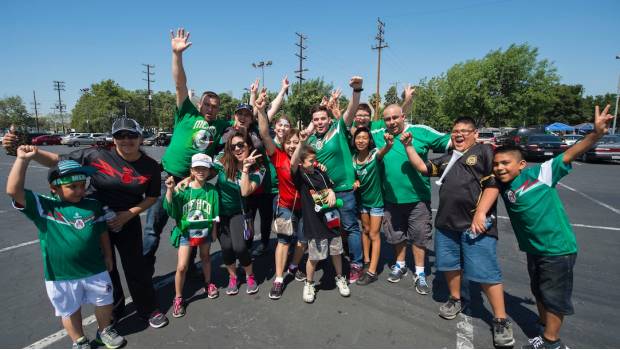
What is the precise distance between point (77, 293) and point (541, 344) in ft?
12.0

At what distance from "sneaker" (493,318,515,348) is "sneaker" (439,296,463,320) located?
396mm

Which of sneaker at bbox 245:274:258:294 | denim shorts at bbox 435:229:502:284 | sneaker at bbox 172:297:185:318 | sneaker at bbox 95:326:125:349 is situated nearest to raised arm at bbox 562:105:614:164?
denim shorts at bbox 435:229:502:284

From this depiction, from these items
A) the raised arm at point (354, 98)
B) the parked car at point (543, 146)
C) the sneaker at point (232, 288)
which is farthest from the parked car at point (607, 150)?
the sneaker at point (232, 288)

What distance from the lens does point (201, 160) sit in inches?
123

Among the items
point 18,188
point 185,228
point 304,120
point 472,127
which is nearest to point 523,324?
point 472,127

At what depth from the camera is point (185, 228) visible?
125 inches

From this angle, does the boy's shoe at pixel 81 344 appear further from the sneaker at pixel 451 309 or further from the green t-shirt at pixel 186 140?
the sneaker at pixel 451 309

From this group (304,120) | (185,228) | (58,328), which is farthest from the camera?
(304,120)

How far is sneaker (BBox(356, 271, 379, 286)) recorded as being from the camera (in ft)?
12.1

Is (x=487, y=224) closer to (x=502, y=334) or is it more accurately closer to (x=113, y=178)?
(x=502, y=334)

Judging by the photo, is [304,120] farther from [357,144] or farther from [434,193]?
[357,144]

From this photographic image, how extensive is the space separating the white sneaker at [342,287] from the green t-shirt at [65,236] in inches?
90.3

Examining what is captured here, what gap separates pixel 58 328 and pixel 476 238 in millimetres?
3823

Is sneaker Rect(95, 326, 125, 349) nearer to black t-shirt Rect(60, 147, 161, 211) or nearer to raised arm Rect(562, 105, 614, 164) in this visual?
black t-shirt Rect(60, 147, 161, 211)
